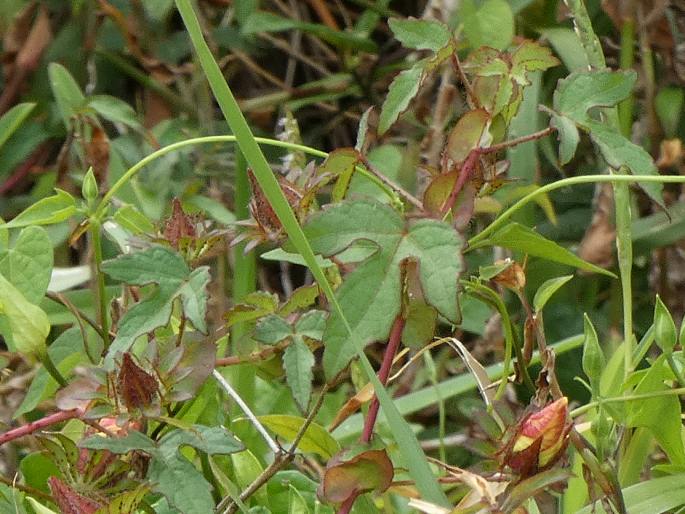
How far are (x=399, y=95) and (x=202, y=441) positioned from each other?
0.21 metres

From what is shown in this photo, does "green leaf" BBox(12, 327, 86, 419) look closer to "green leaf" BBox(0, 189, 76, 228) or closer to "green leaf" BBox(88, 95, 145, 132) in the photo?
"green leaf" BBox(0, 189, 76, 228)

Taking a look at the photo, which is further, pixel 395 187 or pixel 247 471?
pixel 247 471

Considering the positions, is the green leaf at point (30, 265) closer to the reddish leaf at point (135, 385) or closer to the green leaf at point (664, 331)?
the reddish leaf at point (135, 385)

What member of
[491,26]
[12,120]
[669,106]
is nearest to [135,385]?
[12,120]

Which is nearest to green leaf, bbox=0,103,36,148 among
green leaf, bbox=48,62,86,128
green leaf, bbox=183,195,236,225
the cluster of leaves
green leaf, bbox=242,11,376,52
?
green leaf, bbox=48,62,86,128

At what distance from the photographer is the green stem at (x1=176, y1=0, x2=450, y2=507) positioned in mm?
521

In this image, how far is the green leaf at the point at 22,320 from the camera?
0.64 m

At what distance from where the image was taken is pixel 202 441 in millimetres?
572

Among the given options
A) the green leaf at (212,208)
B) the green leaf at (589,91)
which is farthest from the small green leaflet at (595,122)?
the green leaf at (212,208)

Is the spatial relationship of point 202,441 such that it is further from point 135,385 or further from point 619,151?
point 619,151

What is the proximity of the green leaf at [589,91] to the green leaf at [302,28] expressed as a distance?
1010mm

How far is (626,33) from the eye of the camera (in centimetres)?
140

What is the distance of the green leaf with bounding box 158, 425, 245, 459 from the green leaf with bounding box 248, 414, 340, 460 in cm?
9

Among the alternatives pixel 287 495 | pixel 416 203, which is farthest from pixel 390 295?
pixel 287 495
